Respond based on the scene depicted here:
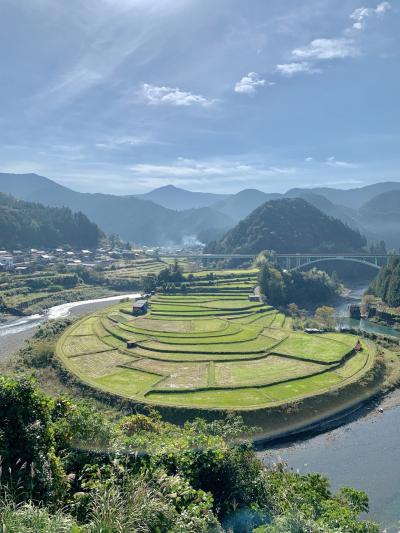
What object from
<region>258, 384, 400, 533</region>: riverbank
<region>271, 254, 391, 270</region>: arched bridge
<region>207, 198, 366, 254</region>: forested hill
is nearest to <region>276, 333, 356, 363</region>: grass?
<region>258, 384, 400, 533</region>: riverbank

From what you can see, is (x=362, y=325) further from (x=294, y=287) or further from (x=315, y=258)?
(x=315, y=258)

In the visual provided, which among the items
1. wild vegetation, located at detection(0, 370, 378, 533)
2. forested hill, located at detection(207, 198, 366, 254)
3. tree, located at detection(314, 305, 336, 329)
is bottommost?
tree, located at detection(314, 305, 336, 329)

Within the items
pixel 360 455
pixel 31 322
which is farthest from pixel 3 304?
pixel 360 455

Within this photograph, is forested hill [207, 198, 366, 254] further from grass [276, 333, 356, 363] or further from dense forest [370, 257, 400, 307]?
grass [276, 333, 356, 363]

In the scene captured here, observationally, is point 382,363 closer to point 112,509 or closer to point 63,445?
point 63,445

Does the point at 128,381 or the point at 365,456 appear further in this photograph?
the point at 128,381

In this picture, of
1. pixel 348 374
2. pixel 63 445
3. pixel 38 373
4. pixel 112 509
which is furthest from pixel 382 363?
pixel 112 509
